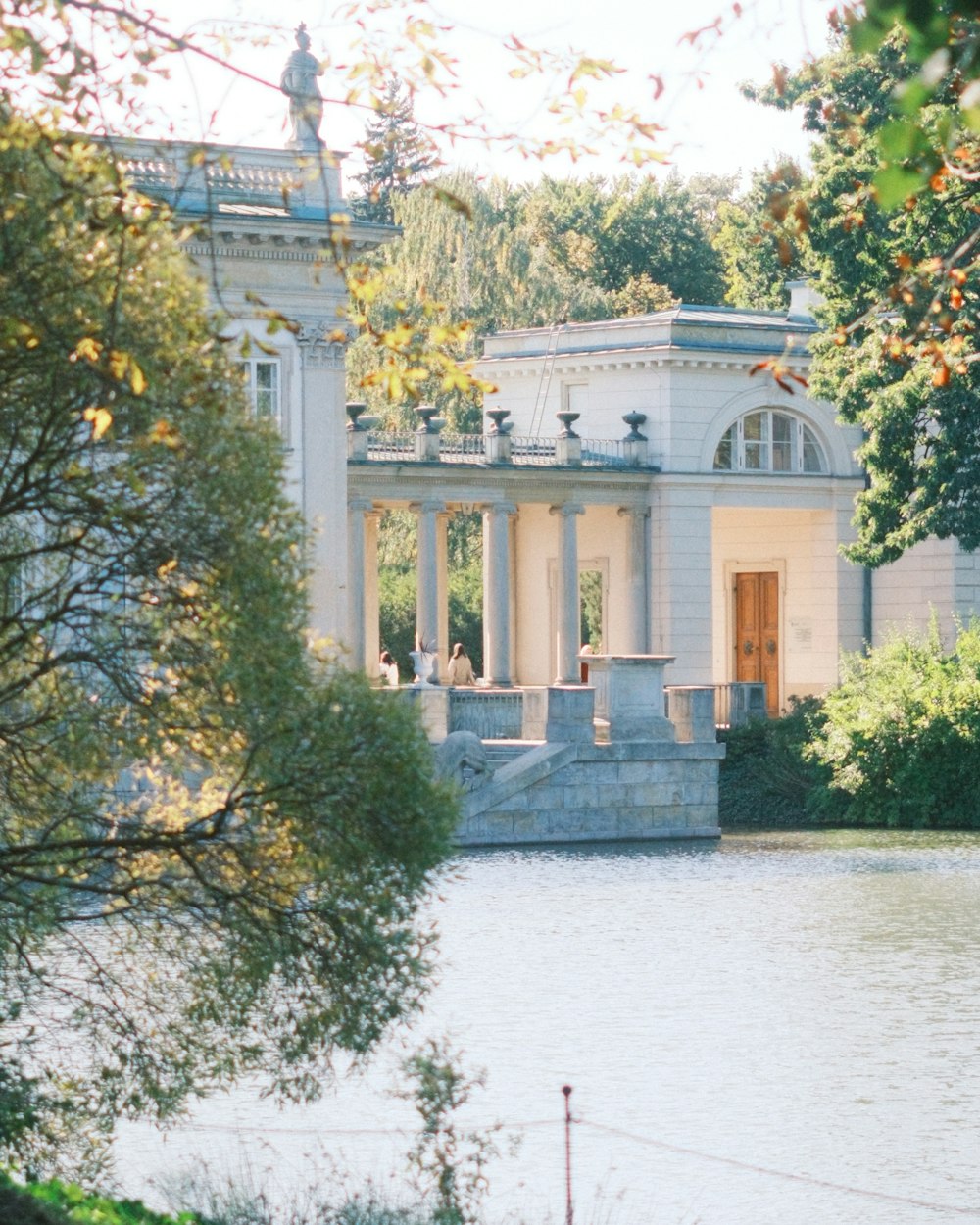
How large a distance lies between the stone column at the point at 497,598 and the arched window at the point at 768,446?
16.6 feet

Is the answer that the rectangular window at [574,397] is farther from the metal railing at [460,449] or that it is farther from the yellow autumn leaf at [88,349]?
the yellow autumn leaf at [88,349]

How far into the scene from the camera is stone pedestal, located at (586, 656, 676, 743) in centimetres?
3491

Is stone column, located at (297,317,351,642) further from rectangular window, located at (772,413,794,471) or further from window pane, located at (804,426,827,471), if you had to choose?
window pane, located at (804,426,827,471)

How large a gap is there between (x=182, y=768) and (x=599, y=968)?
11.0 metres

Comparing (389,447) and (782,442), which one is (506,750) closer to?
(389,447)

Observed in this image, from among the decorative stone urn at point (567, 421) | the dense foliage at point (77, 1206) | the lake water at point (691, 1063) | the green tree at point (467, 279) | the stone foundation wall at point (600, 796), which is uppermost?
the green tree at point (467, 279)

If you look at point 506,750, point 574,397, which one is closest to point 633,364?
point 574,397

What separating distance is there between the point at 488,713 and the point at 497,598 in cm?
647

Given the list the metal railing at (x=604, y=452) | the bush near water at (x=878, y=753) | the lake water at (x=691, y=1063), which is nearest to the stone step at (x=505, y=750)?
the bush near water at (x=878, y=753)

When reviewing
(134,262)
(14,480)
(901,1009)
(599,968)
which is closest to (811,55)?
(134,262)

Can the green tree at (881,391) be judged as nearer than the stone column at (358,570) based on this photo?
Yes

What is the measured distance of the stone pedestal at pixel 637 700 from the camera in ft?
115

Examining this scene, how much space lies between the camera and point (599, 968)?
21.8 metres

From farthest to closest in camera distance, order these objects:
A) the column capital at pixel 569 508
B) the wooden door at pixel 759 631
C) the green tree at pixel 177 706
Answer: the wooden door at pixel 759 631
the column capital at pixel 569 508
the green tree at pixel 177 706
